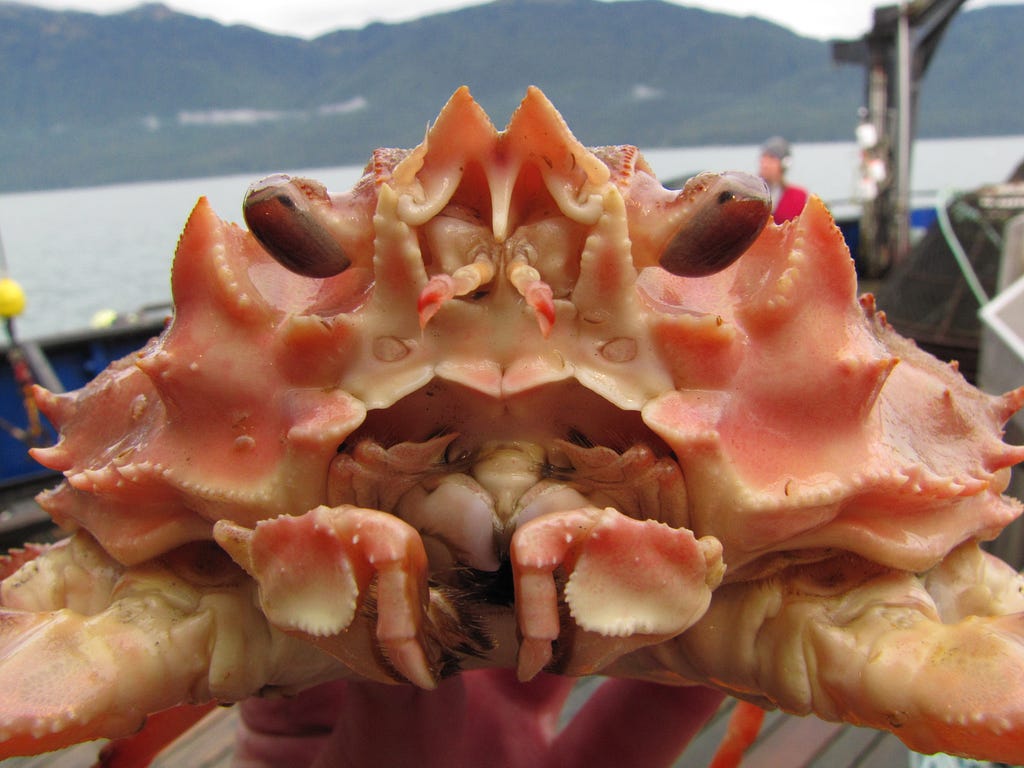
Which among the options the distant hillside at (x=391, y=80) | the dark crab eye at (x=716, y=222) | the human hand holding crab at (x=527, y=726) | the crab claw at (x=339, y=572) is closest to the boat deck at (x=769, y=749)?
the human hand holding crab at (x=527, y=726)

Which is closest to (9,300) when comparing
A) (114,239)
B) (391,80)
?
(114,239)

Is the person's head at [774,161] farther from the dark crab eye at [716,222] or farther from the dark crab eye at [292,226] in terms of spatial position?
the dark crab eye at [292,226]

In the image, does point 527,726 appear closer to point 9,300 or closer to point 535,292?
point 535,292

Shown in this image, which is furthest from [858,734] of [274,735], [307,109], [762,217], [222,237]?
[307,109]

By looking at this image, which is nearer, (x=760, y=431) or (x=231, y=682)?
(x=760, y=431)

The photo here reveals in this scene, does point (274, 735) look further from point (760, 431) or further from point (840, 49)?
point (840, 49)
